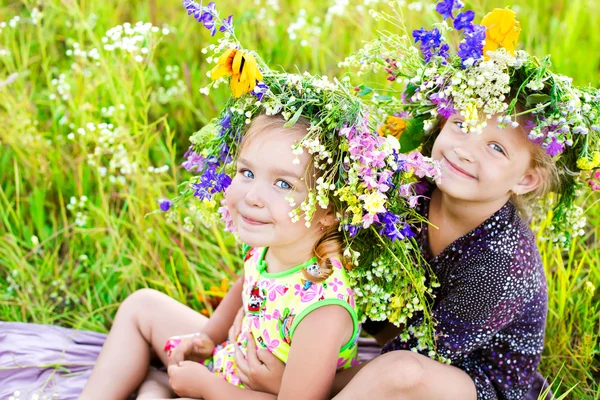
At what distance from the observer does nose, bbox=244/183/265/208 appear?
2.06 meters

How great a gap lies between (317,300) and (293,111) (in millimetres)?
547

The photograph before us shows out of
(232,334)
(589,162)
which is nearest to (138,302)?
(232,334)

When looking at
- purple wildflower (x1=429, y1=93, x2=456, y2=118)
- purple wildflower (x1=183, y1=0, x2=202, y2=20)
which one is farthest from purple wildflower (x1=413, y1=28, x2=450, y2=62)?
purple wildflower (x1=183, y1=0, x2=202, y2=20)

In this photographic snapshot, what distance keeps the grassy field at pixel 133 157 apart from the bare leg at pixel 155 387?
416 millimetres

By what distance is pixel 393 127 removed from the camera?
2.50 meters

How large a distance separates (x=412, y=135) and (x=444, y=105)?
1.03 feet

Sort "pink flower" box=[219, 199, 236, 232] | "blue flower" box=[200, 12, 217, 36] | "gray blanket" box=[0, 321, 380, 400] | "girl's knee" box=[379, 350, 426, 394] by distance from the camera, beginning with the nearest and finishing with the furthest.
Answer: "blue flower" box=[200, 12, 217, 36] < "girl's knee" box=[379, 350, 426, 394] < "pink flower" box=[219, 199, 236, 232] < "gray blanket" box=[0, 321, 380, 400]

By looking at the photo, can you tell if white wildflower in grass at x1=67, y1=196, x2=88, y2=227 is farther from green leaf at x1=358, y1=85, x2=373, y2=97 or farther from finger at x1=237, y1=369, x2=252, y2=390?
green leaf at x1=358, y1=85, x2=373, y2=97

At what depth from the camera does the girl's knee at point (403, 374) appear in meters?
2.14

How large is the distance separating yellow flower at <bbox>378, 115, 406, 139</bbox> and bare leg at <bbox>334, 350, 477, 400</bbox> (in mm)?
731

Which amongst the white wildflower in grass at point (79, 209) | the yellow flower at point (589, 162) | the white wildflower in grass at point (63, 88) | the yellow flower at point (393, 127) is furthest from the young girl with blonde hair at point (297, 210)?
the white wildflower in grass at point (63, 88)

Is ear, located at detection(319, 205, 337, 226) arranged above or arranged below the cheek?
below

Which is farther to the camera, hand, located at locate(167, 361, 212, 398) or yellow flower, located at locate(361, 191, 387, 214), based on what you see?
hand, located at locate(167, 361, 212, 398)

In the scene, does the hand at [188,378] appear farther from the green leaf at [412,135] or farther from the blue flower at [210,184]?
the green leaf at [412,135]
